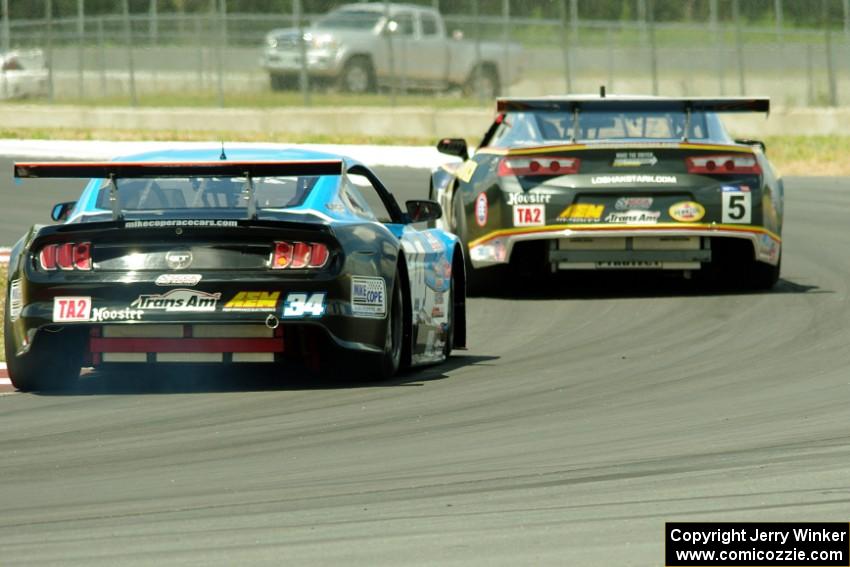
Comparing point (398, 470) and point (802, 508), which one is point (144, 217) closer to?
point (398, 470)

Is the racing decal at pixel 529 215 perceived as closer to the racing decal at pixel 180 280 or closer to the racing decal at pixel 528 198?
the racing decal at pixel 528 198

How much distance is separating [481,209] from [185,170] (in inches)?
174

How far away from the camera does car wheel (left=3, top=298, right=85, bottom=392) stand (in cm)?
856

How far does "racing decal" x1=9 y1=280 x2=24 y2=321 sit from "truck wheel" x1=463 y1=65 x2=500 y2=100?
23136mm

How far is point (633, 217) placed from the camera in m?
12.3

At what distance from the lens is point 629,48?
31188 mm

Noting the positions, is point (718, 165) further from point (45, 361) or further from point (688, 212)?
point (45, 361)

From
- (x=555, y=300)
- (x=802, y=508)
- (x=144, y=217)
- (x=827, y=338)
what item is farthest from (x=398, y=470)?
(x=555, y=300)

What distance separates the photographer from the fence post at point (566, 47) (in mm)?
31219

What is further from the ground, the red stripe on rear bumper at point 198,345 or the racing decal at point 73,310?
the racing decal at point 73,310

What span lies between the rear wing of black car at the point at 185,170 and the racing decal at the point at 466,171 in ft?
14.2

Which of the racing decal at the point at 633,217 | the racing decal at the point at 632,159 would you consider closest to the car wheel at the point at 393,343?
the racing decal at the point at 633,217

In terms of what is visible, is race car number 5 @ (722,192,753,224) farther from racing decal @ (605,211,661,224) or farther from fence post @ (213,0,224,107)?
fence post @ (213,0,224,107)

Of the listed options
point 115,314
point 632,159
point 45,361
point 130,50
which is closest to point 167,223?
point 115,314
